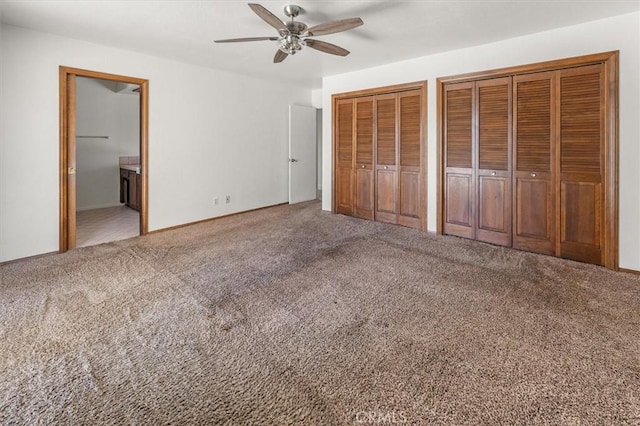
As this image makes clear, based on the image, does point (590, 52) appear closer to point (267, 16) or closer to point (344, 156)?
point (267, 16)

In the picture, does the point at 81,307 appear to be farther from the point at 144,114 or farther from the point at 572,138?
the point at 572,138

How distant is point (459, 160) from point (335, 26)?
2.48 m

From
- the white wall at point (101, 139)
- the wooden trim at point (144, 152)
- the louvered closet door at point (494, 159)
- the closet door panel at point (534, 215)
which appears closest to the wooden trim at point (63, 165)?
the wooden trim at point (144, 152)

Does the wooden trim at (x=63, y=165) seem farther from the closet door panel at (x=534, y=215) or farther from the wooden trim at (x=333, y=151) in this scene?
the closet door panel at (x=534, y=215)

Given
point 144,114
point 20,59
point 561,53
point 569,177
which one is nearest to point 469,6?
point 561,53

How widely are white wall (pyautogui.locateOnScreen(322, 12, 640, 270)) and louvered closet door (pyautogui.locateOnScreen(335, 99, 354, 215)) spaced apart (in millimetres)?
1244

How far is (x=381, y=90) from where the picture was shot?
5.10 metres

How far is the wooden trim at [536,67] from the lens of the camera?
3.30 m

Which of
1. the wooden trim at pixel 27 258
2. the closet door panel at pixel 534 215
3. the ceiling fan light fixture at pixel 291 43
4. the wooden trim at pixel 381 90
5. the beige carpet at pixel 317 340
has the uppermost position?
the wooden trim at pixel 381 90

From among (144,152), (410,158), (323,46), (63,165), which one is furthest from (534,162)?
(63,165)

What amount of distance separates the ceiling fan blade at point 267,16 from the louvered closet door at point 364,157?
265 cm

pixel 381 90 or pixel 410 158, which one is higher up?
pixel 381 90

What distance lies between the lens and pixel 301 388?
165 cm

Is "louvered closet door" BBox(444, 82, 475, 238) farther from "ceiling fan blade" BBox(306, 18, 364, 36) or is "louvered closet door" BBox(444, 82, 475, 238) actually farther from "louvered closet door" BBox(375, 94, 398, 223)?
"ceiling fan blade" BBox(306, 18, 364, 36)
